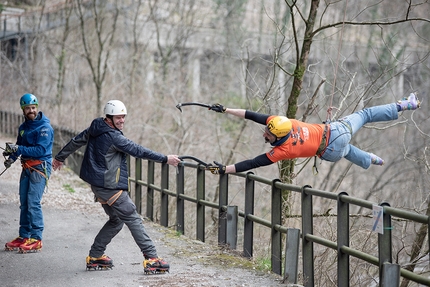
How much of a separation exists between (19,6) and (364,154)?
26.5 metres

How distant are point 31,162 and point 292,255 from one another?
3593mm

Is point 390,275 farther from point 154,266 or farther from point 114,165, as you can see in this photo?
point 114,165

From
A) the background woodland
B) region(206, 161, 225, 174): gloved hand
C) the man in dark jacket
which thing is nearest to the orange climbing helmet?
region(206, 161, 225, 174): gloved hand

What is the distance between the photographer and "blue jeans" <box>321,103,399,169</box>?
26.5ft

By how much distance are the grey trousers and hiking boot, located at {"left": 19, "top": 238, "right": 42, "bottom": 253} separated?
1216 millimetres

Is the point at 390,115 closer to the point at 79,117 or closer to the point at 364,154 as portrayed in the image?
the point at 364,154

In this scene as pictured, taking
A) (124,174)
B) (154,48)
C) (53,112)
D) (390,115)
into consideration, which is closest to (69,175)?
(53,112)

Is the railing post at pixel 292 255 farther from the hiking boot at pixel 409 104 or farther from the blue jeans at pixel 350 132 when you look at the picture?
the hiking boot at pixel 409 104

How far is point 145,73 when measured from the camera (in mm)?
29906

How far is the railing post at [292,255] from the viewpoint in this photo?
7750 millimetres

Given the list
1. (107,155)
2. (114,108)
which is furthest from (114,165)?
(114,108)

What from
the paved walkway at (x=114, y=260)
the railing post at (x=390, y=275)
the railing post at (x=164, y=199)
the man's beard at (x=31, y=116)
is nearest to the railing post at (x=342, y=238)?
the railing post at (x=390, y=275)

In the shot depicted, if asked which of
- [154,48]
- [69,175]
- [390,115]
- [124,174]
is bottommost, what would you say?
[69,175]

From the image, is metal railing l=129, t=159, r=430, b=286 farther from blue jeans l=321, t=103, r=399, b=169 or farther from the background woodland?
the background woodland
